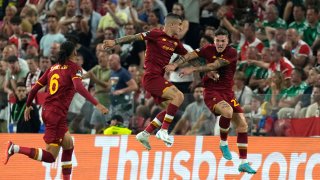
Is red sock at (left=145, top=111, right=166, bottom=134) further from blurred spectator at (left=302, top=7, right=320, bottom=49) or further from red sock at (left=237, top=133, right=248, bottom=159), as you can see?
blurred spectator at (left=302, top=7, right=320, bottom=49)

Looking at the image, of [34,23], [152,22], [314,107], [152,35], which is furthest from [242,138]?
[34,23]

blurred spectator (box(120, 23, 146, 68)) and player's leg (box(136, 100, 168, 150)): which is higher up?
blurred spectator (box(120, 23, 146, 68))

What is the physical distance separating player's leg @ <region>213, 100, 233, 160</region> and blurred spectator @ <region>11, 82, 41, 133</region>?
18.7ft

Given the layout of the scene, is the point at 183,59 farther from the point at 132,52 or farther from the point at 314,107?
the point at 132,52

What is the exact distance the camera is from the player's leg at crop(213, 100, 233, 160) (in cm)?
2206

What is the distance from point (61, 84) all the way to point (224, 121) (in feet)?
9.53

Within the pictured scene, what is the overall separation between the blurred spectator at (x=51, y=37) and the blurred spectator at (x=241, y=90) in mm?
5918

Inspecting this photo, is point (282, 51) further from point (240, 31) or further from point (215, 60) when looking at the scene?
point (215, 60)

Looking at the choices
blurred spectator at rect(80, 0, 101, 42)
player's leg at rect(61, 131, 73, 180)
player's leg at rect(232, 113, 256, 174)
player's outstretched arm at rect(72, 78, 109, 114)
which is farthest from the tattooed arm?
blurred spectator at rect(80, 0, 101, 42)

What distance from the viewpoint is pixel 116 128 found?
25250 millimetres

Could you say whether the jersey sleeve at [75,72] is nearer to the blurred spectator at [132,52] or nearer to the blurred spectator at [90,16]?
the blurred spectator at [132,52]

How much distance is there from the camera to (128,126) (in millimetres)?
26109

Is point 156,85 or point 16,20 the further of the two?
point 16,20

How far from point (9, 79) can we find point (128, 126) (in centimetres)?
382
